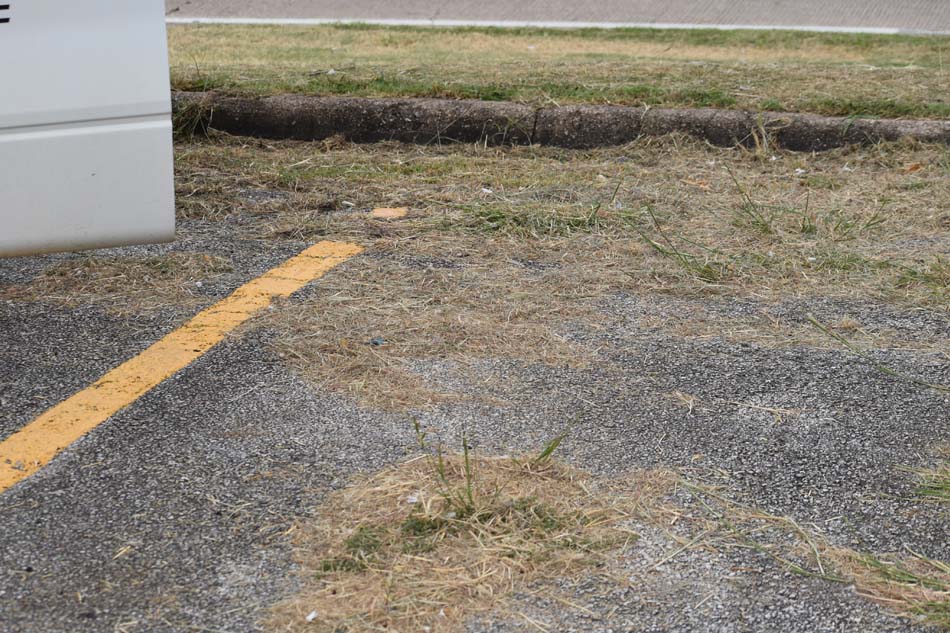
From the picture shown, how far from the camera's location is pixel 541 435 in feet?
8.84

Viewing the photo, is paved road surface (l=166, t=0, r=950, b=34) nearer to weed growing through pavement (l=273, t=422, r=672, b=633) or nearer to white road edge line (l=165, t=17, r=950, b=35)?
white road edge line (l=165, t=17, r=950, b=35)

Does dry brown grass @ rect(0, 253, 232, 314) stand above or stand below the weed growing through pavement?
above

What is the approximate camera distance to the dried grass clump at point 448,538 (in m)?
2.03

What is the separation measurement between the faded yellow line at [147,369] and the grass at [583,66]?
2.41 meters

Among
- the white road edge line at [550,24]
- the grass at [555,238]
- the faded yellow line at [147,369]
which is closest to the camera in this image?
the faded yellow line at [147,369]

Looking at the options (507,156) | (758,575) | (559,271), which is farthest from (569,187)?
(758,575)

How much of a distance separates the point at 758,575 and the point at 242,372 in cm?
151

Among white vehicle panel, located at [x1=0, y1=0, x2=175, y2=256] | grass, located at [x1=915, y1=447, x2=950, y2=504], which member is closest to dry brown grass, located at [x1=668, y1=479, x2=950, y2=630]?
grass, located at [x1=915, y1=447, x2=950, y2=504]

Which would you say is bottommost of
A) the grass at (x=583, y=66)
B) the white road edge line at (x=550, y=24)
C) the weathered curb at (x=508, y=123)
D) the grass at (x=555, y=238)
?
the grass at (x=555, y=238)

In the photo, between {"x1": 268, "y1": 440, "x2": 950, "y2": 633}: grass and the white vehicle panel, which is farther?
the white vehicle panel

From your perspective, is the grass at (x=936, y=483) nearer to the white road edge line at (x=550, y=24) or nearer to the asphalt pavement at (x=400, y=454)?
the asphalt pavement at (x=400, y=454)

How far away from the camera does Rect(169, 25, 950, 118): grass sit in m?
6.02

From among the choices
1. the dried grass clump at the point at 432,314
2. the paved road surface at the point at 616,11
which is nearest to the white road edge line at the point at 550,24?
the paved road surface at the point at 616,11

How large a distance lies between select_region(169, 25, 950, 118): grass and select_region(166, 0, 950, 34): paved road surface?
874mm
